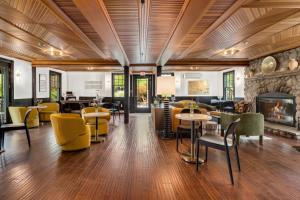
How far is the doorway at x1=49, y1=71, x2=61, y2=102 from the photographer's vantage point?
11012 millimetres

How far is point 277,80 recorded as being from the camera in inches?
273

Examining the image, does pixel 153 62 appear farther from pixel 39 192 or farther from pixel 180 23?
pixel 39 192

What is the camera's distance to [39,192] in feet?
8.82

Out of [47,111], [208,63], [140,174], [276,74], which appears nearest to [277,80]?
[276,74]

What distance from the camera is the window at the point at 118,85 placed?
42.3ft

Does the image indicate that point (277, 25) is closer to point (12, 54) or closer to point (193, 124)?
point (193, 124)

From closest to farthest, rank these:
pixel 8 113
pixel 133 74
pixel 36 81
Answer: pixel 8 113
pixel 36 81
pixel 133 74

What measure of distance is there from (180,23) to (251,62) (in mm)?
5891

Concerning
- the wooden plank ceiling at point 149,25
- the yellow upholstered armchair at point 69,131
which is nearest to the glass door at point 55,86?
the wooden plank ceiling at point 149,25

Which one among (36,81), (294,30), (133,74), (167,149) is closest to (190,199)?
(167,149)

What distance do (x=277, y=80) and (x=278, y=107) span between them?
0.90 metres

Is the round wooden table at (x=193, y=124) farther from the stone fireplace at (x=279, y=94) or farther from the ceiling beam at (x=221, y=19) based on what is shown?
the stone fireplace at (x=279, y=94)

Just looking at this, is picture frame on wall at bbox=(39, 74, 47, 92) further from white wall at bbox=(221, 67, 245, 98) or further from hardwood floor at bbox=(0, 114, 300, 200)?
white wall at bbox=(221, 67, 245, 98)

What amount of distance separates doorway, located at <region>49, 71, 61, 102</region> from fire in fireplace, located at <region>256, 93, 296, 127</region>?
989 centimetres
